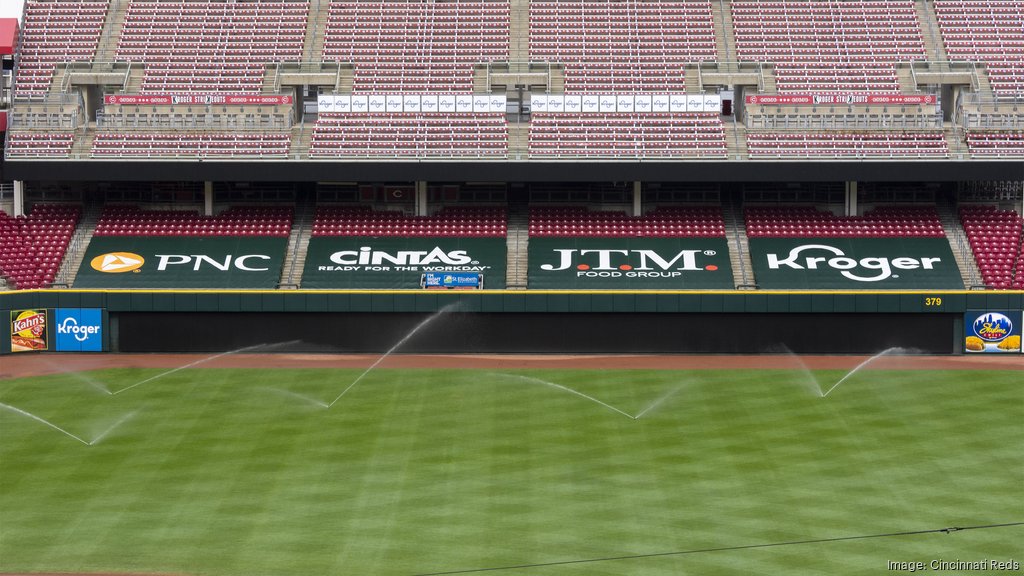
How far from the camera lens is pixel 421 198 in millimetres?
54625

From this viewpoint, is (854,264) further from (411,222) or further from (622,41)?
(411,222)

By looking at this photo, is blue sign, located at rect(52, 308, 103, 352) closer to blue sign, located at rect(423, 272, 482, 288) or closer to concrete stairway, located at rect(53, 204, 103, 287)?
concrete stairway, located at rect(53, 204, 103, 287)

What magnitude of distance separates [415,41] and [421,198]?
956 cm

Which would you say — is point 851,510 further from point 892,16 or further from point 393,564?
point 892,16

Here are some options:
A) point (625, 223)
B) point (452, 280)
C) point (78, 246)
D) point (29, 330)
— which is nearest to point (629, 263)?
point (625, 223)

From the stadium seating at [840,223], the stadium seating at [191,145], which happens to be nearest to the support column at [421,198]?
the stadium seating at [191,145]

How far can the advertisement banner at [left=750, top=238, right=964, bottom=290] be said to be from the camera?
48.7 metres

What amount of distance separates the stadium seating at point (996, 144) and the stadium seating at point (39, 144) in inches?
1465

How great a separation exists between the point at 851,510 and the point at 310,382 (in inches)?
779

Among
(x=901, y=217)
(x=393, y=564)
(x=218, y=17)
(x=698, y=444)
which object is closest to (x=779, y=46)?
(x=901, y=217)

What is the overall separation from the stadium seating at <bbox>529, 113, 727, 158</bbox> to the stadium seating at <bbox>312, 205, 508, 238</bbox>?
134 inches

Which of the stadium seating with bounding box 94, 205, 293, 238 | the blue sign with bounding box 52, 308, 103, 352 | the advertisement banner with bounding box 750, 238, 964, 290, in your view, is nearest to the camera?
the blue sign with bounding box 52, 308, 103, 352

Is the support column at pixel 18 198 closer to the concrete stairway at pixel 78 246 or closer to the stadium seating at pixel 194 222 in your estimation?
the concrete stairway at pixel 78 246

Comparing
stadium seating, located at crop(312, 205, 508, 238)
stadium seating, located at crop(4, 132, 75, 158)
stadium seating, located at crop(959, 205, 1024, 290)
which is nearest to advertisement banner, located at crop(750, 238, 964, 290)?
stadium seating, located at crop(959, 205, 1024, 290)
